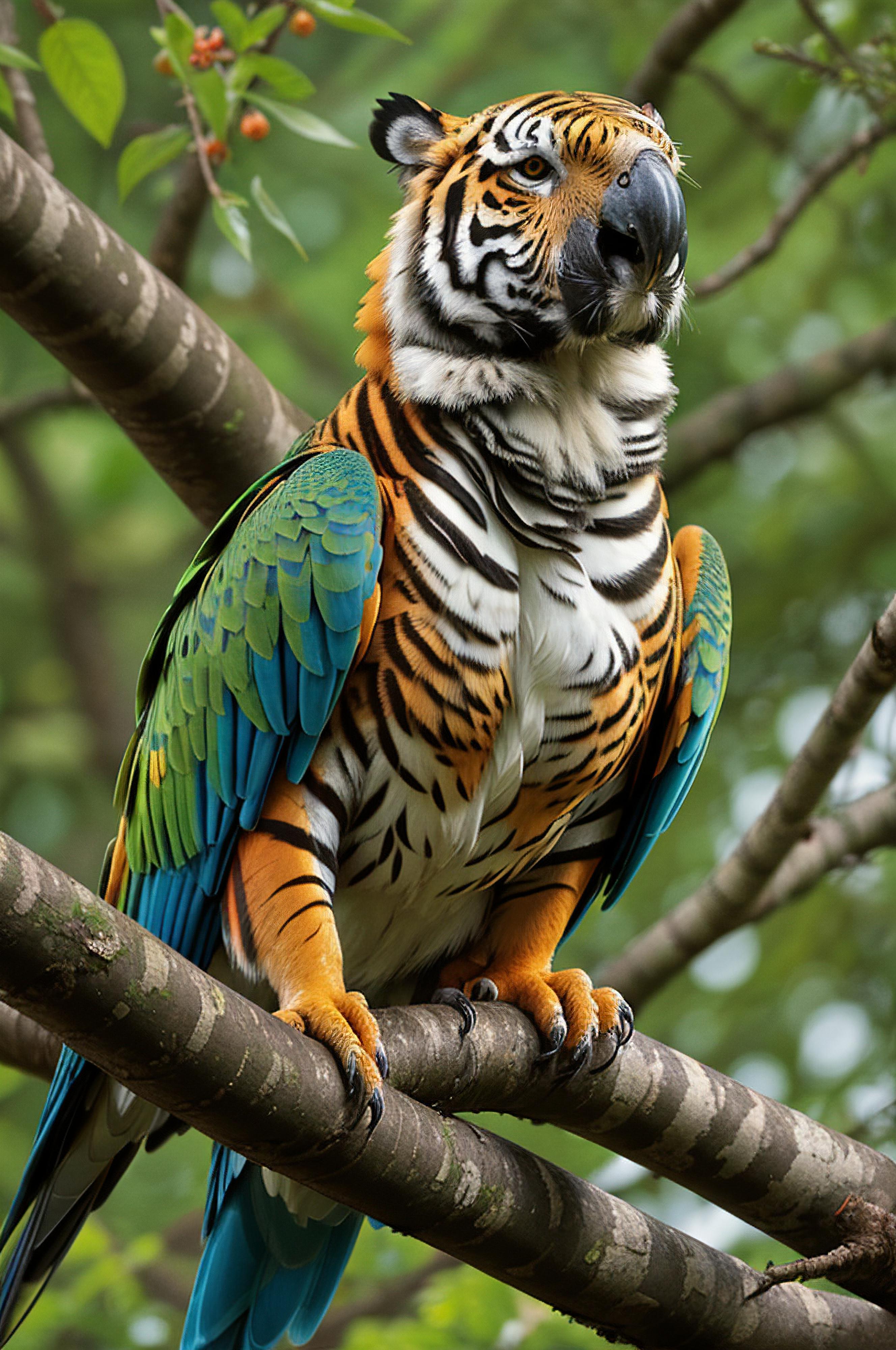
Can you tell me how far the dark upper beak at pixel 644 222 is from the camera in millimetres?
2850

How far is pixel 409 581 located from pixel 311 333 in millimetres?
4990

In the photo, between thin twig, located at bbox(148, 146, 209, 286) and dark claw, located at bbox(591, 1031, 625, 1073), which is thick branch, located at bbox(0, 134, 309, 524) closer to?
thin twig, located at bbox(148, 146, 209, 286)

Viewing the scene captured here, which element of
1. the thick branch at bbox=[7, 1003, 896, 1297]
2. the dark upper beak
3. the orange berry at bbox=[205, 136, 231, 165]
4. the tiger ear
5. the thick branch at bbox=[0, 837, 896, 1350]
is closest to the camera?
the thick branch at bbox=[0, 837, 896, 1350]

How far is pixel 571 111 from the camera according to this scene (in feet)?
10.0

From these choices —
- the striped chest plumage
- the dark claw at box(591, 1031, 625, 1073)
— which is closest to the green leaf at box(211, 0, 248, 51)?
the striped chest plumage

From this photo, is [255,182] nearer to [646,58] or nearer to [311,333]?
[646,58]

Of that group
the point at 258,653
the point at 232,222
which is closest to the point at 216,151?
the point at 232,222

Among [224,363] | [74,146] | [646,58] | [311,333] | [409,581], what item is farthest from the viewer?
[311,333]

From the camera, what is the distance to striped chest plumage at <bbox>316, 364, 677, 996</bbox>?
2.93 metres

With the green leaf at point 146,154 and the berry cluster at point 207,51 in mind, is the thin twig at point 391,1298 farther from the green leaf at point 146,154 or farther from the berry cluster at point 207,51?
the berry cluster at point 207,51

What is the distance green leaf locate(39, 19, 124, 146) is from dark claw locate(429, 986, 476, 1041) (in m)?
2.22

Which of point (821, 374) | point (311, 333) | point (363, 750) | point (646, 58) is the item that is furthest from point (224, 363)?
point (311, 333)

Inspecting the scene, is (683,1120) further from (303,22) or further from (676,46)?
(676,46)

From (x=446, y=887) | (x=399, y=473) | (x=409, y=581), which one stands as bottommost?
(x=446, y=887)
